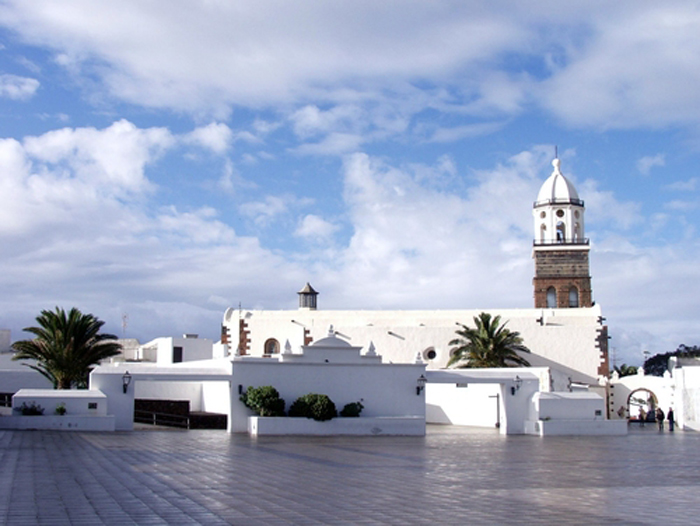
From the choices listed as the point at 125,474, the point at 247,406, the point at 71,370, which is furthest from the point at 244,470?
the point at 71,370

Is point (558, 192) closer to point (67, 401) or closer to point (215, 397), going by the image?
point (215, 397)

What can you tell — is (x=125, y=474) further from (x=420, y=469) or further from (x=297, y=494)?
(x=420, y=469)

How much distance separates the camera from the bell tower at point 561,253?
5309 centimetres

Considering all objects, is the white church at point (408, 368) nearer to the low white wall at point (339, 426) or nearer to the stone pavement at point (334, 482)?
the low white wall at point (339, 426)

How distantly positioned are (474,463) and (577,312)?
1204 inches

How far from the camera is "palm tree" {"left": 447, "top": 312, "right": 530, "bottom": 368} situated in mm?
41844

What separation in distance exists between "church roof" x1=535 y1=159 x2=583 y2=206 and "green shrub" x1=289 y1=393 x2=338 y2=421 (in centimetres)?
2917

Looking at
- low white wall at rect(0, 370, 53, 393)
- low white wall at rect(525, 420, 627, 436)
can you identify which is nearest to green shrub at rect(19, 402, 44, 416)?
low white wall at rect(0, 370, 53, 393)

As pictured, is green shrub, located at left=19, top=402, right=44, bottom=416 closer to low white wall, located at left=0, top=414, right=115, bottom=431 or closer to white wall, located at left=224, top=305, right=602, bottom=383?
low white wall, located at left=0, top=414, right=115, bottom=431

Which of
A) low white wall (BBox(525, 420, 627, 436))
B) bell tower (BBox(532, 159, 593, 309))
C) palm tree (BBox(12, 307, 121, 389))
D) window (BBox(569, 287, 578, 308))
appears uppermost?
bell tower (BBox(532, 159, 593, 309))

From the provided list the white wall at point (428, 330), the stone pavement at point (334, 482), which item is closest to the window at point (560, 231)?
the white wall at point (428, 330)

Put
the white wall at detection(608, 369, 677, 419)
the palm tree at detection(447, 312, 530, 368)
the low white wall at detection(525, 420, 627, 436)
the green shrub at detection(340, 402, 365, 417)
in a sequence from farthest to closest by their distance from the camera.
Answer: the white wall at detection(608, 369, 677, 419)
the palm tree at detection(447, 312, 530, 368)
the low white wall at detection(525, 420, 627, 436)
the green shrub at detection(340, 402, 365, 417)

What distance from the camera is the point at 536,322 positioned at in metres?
46.1

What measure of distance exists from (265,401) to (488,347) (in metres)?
16.4
